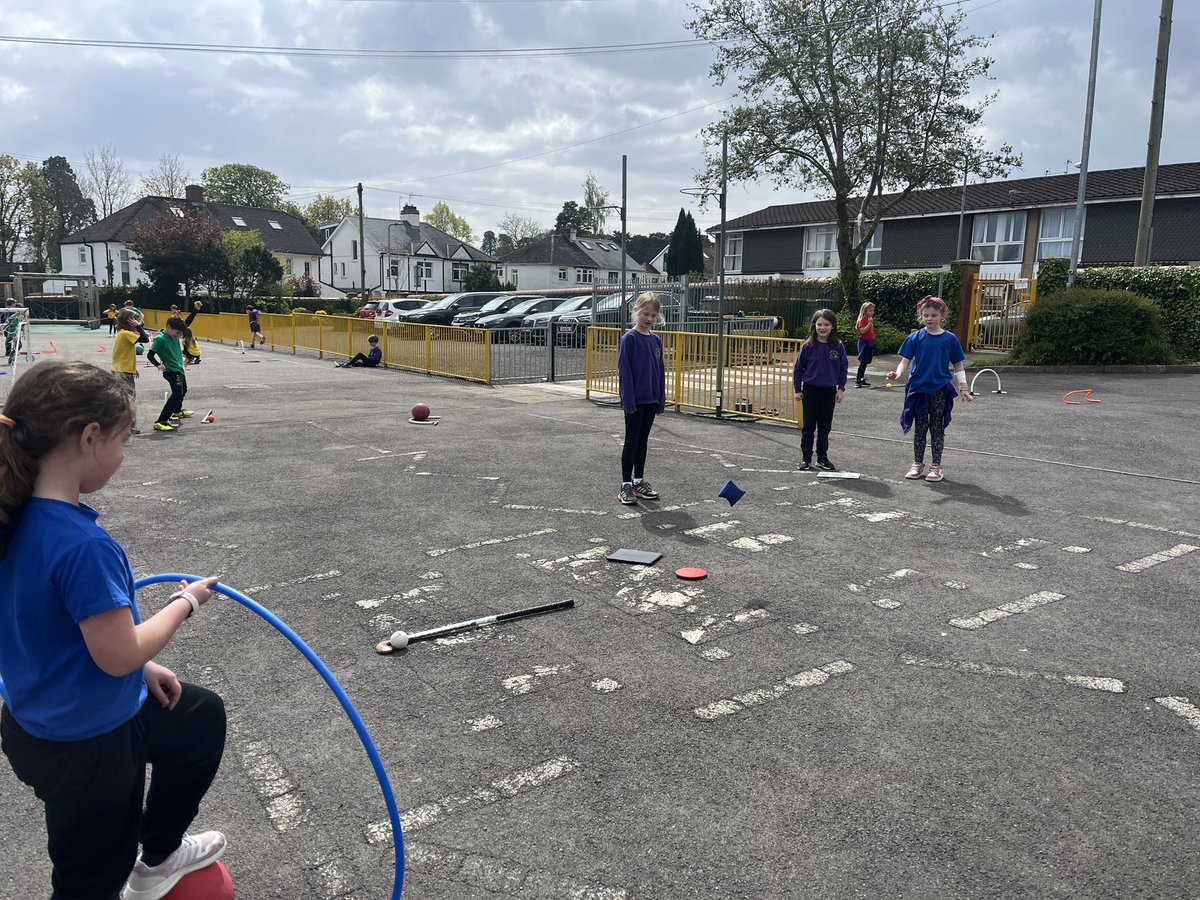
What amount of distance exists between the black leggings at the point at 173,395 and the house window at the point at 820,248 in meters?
43.3

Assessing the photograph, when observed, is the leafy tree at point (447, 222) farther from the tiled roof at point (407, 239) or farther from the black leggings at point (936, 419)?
the black leggings at point (936, 419)

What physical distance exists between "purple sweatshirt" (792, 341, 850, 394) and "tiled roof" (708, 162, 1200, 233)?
28076 millimetres

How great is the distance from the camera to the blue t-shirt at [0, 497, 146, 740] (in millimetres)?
2051

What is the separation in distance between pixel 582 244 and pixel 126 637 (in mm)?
90330

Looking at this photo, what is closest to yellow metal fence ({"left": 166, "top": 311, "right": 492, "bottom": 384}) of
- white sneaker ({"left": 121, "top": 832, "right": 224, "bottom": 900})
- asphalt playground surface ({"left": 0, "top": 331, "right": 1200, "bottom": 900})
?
asphalt playground surface ({"left": 0, "top": 331, "right": 1200, "bottom": 900})

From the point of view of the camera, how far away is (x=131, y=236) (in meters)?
70.8

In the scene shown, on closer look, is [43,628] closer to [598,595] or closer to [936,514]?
[598,595]

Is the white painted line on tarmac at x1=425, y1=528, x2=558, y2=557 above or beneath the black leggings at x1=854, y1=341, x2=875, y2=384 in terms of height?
beneath

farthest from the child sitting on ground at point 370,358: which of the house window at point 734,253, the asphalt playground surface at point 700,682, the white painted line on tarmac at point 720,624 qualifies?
the house window at point 734,253

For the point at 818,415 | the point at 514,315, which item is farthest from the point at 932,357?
the point at 514,315

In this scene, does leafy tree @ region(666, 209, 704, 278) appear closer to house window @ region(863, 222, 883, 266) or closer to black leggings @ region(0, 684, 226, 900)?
house window @ region(863, 222, 883, 266)

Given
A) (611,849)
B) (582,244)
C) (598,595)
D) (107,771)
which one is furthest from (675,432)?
(582,244)

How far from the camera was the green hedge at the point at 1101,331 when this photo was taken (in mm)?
20234

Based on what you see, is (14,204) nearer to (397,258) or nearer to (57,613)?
(397,258)
